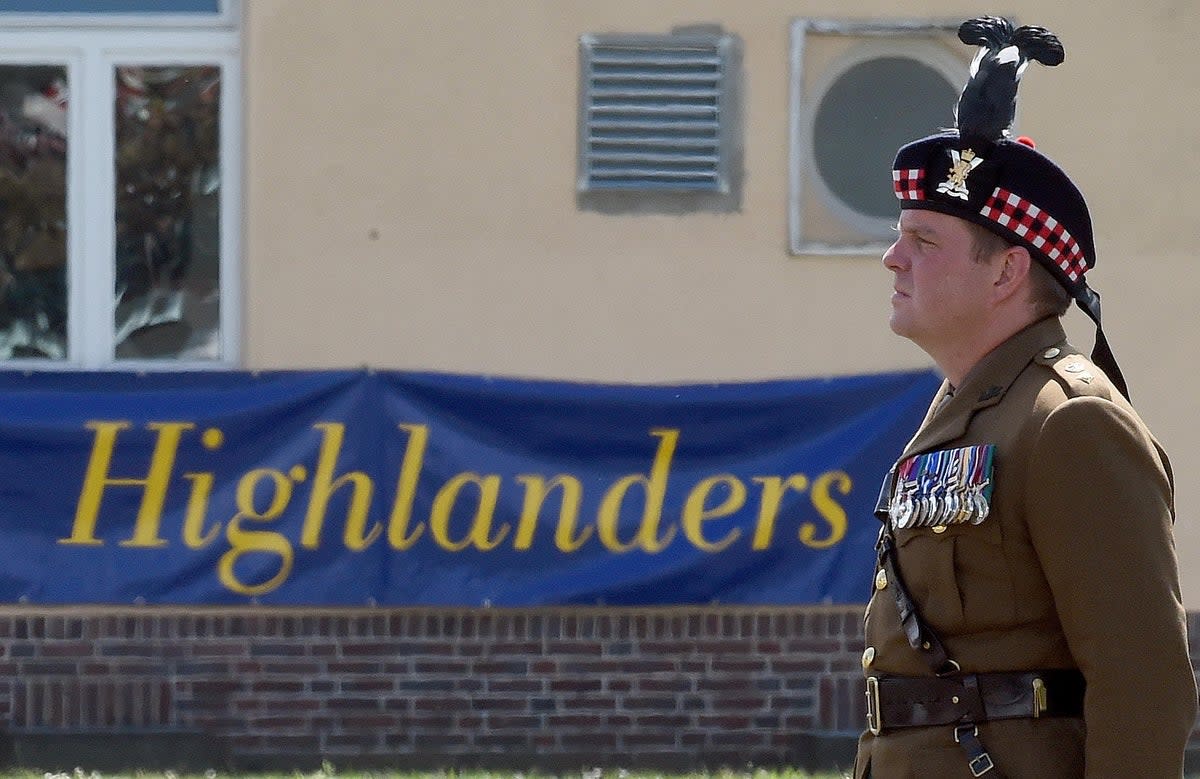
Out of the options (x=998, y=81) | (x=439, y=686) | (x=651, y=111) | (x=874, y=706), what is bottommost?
(x=439, y=686)

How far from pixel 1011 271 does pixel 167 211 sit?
5270 millimetres

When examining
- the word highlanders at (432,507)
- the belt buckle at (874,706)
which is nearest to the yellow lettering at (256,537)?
the word highlanders at (432,507)

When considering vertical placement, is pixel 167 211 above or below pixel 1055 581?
above

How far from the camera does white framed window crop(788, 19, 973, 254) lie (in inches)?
296

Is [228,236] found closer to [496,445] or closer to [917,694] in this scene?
[496,445]

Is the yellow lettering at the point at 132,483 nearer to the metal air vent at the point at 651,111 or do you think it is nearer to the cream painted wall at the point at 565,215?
the cream painted wall at the point at 565,215

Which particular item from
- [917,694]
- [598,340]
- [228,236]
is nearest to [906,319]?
[917,694]

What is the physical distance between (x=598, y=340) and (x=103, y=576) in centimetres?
219

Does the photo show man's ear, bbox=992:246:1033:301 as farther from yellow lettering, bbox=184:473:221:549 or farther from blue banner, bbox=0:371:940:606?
yellow lettering, bbox=184:473:221:549

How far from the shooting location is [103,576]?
735cm

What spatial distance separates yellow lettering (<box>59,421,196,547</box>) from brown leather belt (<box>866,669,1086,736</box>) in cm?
Result: 487

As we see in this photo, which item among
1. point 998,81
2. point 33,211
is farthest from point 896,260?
point 33,211

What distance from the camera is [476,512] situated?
7.42 metres

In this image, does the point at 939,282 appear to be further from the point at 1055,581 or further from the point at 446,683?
the point at 446,683
